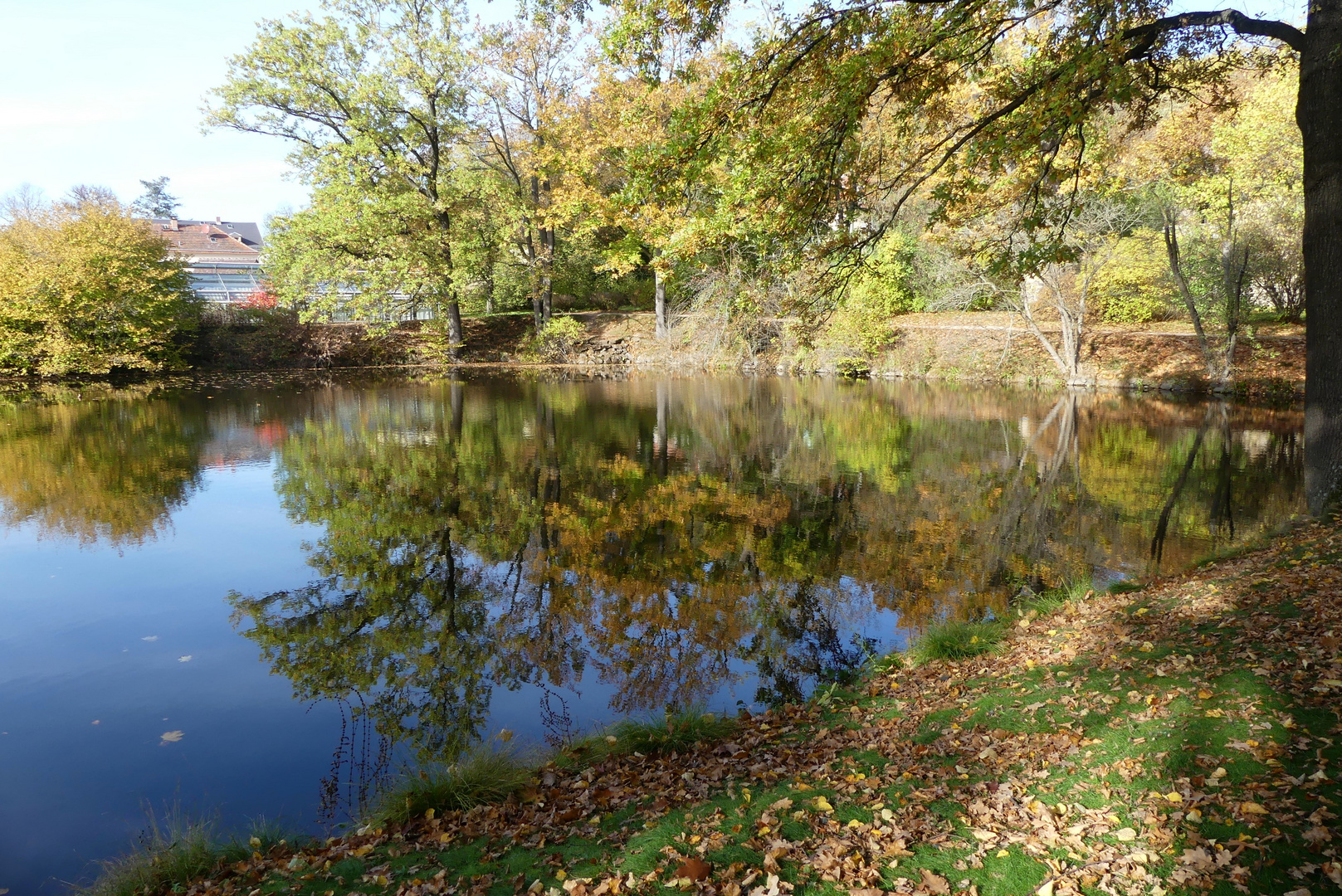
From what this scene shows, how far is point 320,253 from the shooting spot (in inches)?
1325

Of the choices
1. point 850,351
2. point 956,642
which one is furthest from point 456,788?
point 850,351

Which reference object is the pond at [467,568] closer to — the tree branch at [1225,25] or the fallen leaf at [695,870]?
the fallen leaf at [695,870]

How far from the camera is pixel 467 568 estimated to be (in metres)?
10.5

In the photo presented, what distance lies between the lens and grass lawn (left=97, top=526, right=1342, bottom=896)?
3.50m

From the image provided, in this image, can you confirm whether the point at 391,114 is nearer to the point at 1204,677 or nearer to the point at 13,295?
the point at 13,295

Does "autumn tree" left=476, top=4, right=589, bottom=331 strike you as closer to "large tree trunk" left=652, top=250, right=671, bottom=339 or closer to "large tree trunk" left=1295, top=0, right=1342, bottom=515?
"large tree trunk" left=652, top=250, right=671, bottom=339

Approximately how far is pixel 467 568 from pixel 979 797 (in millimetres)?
7856

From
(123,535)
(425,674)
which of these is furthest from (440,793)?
(123,535)

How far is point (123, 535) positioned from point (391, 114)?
93.0 feet

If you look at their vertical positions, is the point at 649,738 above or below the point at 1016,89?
below

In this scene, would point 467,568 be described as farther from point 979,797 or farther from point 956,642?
point 979,797

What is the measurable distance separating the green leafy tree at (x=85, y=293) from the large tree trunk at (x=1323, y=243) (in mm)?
38631

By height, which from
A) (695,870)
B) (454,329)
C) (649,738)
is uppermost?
(454,329)

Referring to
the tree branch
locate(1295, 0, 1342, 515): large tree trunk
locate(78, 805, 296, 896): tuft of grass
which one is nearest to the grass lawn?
locate(78, 805, 296, 896): tuft of grass
